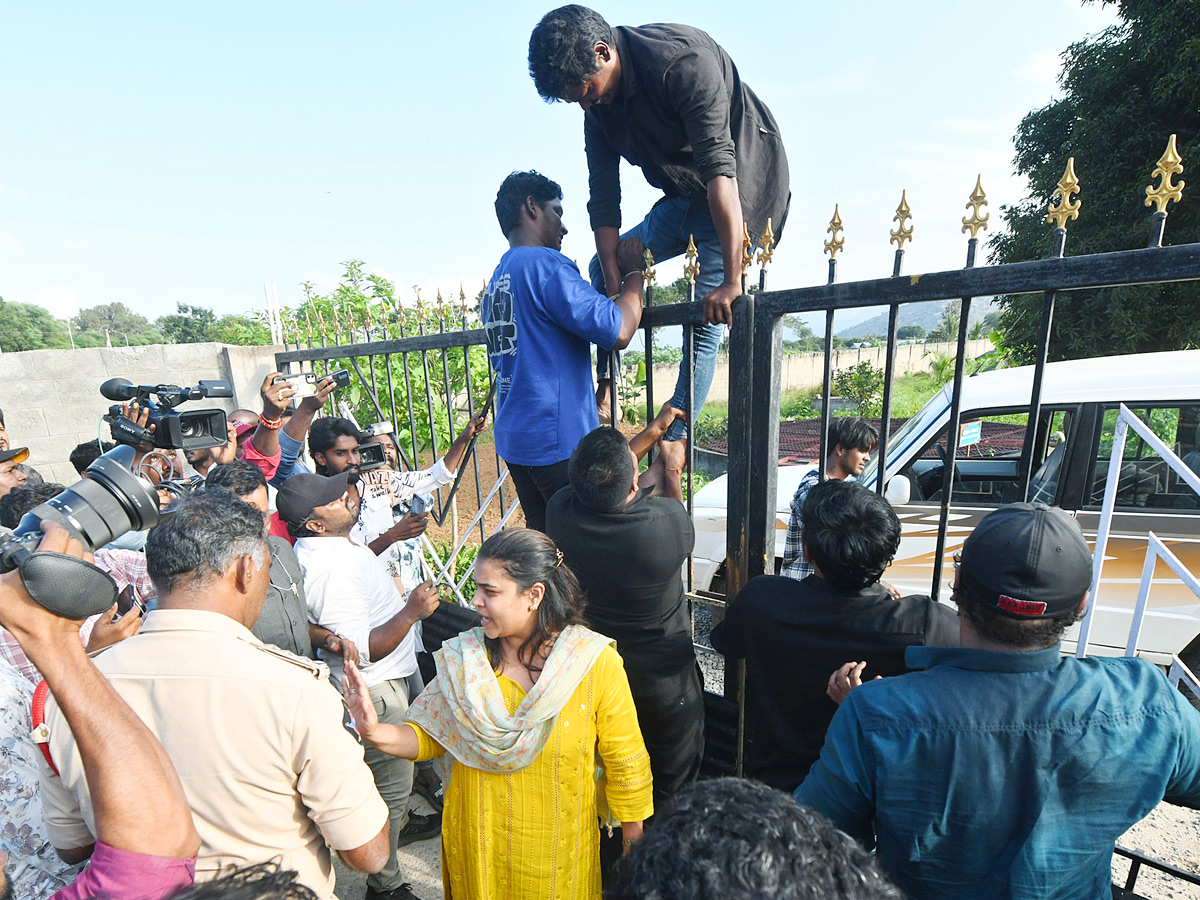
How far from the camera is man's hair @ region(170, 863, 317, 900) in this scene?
0.71 metres

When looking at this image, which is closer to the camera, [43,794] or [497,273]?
[43,794]

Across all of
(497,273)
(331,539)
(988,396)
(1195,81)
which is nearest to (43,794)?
(331,539)

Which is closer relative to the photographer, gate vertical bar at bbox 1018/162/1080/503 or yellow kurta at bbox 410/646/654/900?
gate vertical bar at bbox 1018/162/1080/503

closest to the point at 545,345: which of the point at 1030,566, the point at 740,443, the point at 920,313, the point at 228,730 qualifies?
the point at 740,443

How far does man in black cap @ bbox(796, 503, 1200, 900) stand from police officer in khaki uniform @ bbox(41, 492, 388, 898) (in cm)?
109

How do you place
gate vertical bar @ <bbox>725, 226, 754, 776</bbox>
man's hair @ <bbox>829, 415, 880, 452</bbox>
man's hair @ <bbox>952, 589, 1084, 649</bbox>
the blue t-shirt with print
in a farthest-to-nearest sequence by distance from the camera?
man's hair @ <bbox>829, 415, 880, 452</bbox> < the blue t-shirt with print < gate vertical bar @ <bbox>725, 226, 754, 776</bbox> < man's hair @ <bbox>952, 589, 1084, 649</bbox>

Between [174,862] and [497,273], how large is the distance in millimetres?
1935

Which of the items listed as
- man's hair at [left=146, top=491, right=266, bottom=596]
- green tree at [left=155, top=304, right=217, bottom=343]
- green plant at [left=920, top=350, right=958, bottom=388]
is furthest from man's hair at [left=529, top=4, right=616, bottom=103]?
green tree at [left=155, top=304, right=217, bottom=343]

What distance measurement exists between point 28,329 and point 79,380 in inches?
2523

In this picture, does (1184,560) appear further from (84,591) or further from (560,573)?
(84,591)

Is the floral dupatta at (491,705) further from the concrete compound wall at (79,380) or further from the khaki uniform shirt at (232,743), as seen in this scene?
the concrete compound wall at (79,380)

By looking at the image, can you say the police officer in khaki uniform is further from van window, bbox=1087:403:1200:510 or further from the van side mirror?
van window, bbox=1087:403:1200:510

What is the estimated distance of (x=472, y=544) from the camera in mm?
6562

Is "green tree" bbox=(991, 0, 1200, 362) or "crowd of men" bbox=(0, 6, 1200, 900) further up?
"green tree" bbox=(991, 0, 1200, 362)
